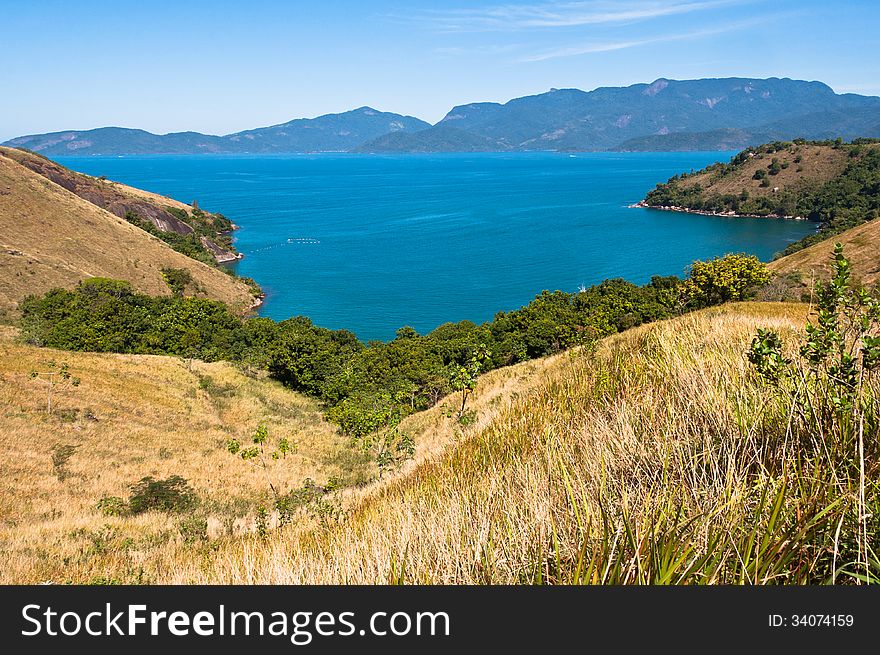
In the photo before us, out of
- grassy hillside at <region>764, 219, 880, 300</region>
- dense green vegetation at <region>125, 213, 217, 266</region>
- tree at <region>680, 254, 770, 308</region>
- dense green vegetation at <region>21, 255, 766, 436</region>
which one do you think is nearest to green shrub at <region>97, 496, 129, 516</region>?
dense green vegetation at <region>21, 255, 766, 436</region>

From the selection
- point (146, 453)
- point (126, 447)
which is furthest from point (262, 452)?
point (126, 447)

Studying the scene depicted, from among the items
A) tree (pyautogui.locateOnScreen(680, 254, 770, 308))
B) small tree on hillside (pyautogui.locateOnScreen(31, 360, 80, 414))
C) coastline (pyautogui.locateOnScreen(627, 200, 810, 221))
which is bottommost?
small tree on hillside (pyautogui.locateOnScreen(31, 360, 80, 414))

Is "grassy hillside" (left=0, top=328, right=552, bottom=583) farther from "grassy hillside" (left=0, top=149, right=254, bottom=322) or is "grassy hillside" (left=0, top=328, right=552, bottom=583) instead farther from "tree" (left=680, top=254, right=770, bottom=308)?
"grassy hillside" (left=0, top=149, right=254, bottom=322)

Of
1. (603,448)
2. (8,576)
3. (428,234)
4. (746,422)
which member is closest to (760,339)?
(746,422)

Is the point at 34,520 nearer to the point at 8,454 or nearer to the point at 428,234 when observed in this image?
the point at 8,454

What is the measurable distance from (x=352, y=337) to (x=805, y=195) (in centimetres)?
12835

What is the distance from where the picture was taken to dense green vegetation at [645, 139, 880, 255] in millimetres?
115250

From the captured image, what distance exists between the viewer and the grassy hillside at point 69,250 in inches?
2466

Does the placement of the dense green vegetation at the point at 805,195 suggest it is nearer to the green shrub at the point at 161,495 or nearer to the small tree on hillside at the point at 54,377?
the green shrub at the point at 161,495

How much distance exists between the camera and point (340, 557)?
3.37 metres

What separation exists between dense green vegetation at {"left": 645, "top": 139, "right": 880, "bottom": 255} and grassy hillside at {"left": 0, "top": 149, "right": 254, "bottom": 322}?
355 feet

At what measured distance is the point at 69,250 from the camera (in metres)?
71.0

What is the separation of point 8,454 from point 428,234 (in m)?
101

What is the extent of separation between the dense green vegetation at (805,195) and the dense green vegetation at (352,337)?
8120cm
